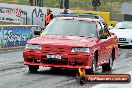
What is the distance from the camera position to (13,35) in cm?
2606

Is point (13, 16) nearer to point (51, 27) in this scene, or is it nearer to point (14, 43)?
point (14, 43)

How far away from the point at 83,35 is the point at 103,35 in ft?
1.87

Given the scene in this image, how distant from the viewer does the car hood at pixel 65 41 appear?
1382 cm

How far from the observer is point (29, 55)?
13930 mm

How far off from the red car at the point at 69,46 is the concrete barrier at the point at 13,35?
389 inches

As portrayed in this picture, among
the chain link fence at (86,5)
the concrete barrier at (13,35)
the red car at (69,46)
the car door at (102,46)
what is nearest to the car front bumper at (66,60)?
the red car at (69,46)

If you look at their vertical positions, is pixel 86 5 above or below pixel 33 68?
below

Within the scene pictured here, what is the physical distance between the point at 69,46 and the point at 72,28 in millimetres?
1462

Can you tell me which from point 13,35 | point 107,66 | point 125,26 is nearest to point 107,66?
Answer: point 107,66

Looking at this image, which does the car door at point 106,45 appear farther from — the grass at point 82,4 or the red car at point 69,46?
the grass at point 82,4

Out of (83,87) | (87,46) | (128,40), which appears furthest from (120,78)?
(128,40)

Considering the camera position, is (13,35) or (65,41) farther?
(13,35)

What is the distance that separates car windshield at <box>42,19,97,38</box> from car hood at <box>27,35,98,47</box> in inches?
15.0

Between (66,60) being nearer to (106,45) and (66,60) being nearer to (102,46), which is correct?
(102,46)
